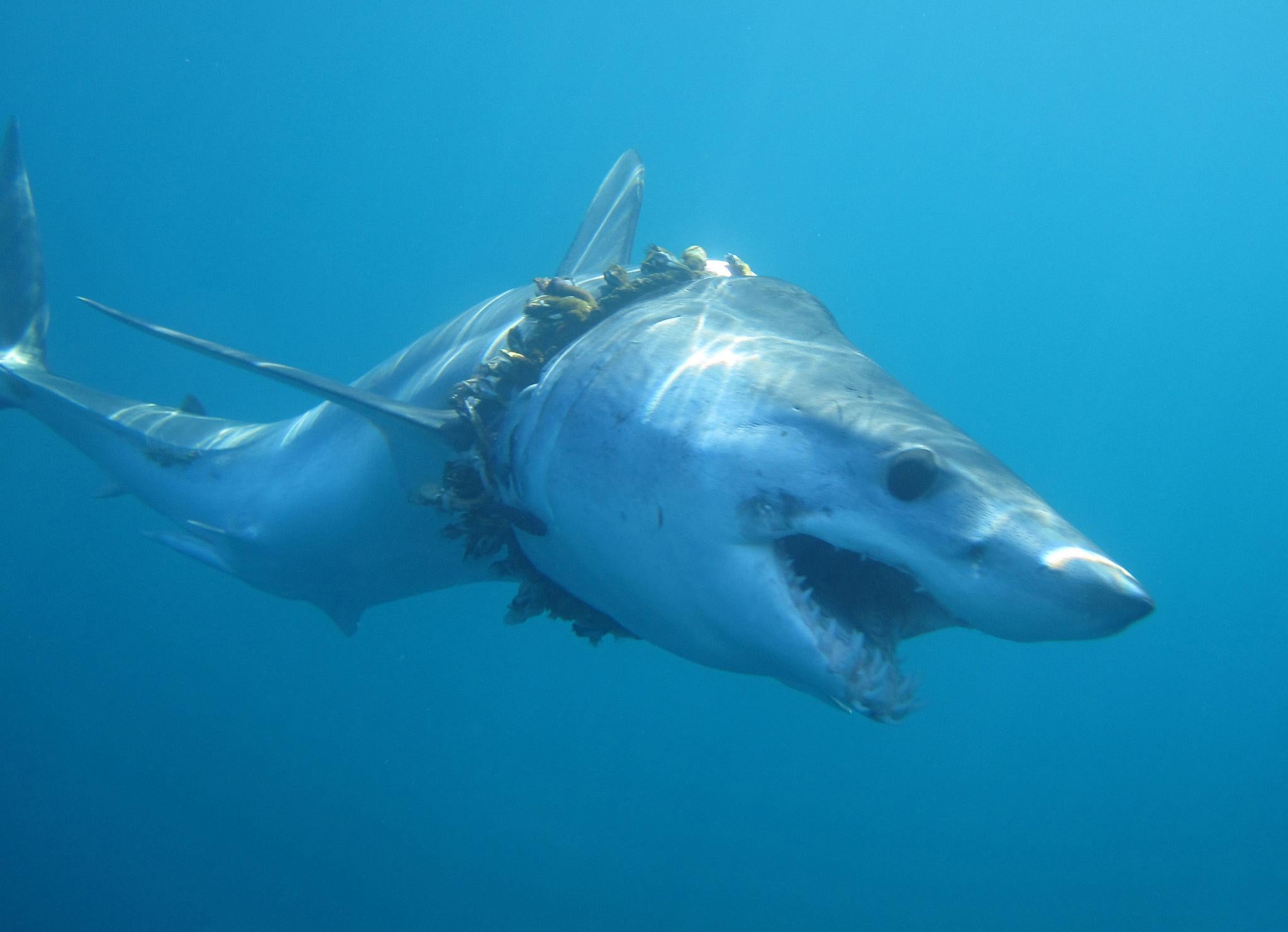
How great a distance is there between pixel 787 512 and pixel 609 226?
426 centimetres

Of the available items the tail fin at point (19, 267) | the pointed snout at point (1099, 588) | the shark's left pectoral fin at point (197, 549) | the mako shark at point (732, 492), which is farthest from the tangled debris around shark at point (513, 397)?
the tail fin at point (19, 267)

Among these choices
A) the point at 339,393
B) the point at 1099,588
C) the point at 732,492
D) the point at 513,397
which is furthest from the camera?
the point at 513,397

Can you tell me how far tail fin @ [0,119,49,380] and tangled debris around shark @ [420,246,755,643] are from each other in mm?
5928

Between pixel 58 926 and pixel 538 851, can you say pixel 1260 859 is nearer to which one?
pixel 538 851

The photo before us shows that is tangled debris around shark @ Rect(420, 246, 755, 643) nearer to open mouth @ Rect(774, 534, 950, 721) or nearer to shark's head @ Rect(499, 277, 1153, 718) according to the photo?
shark's head @ Rect(499, 277, 1153, 718)

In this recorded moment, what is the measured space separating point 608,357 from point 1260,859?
51604 millimetres

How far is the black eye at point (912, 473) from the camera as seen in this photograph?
1812mm

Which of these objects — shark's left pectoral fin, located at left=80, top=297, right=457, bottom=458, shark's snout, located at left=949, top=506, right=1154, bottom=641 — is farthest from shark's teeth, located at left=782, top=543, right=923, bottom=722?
shark's left pectoral fin, located at left=80, top=297, right=457, bottom=458

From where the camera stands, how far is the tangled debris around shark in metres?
3.26

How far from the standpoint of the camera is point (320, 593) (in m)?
5.59

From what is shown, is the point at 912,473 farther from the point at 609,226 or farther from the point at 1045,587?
the point at 609,226

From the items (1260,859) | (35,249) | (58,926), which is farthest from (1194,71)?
(58,926)

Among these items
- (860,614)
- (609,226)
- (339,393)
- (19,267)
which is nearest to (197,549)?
(339,393)

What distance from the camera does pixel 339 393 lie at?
3.12 metres
